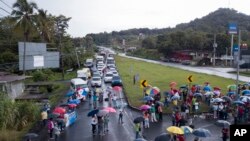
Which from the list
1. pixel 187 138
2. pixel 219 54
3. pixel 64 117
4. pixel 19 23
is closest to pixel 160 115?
pixel 187 138

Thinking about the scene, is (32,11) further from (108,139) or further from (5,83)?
(108,139)

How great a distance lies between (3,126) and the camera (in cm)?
2217

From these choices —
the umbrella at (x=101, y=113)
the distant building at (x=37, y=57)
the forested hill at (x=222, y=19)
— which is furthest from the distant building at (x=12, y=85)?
the forested hill at (x=222, y=19)

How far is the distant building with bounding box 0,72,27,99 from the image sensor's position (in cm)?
3351

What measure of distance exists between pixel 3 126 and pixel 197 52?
73.5 m

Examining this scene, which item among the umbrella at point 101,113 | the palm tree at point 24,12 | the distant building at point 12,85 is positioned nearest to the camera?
the umbrella at point 101,113

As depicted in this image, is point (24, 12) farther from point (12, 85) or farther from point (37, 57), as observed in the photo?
point (12, 85)

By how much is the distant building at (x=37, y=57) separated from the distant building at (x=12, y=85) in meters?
5.92

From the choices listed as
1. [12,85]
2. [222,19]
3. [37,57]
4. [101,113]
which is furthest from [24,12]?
[222,19]

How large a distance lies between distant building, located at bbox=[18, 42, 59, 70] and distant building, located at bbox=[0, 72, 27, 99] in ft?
19.4

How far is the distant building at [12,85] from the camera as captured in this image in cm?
3351

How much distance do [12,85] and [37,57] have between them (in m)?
11.7

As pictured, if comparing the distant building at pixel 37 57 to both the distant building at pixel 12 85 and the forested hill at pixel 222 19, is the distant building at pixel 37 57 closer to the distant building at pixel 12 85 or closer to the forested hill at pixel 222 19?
the distant building at pixel 12 85

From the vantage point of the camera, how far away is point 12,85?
1458 inches
